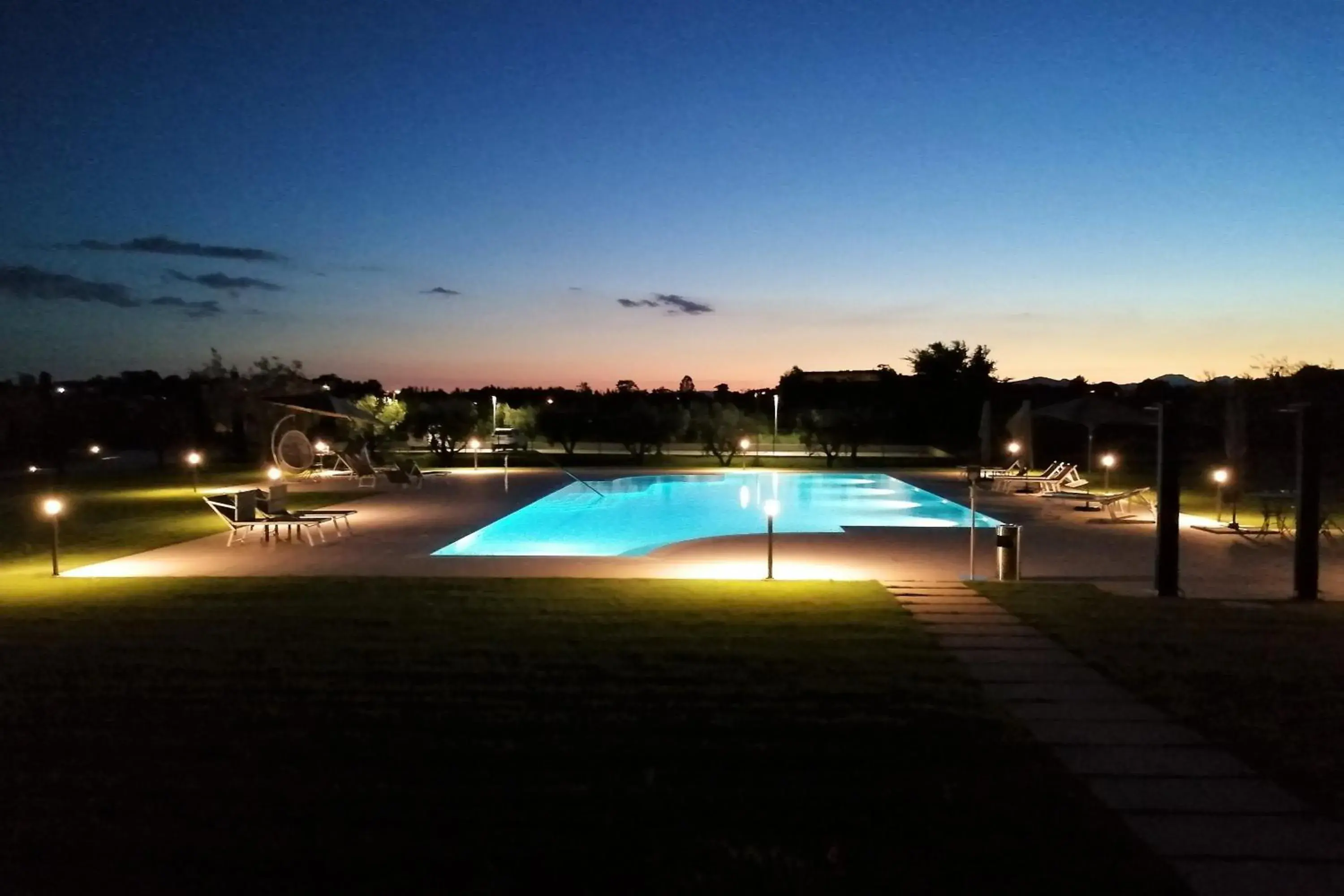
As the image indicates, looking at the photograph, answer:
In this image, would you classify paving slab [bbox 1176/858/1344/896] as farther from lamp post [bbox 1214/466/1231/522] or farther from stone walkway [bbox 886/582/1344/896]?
lamp post [bbox 1214/466/1231/522]

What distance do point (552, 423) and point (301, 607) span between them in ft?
78.5

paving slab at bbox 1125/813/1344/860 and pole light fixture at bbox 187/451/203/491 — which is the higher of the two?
pole light fixture at bbox 187/451/203/491

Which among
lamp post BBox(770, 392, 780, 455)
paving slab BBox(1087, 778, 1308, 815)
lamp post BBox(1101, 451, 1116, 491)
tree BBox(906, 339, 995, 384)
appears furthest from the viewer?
tree BBox(906, 339, 995, 384)

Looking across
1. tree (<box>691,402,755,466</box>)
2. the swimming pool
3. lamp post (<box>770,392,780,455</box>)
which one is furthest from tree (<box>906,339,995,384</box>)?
the swimming pool

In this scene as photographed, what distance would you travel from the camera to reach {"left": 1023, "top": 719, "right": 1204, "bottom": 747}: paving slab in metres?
4.66

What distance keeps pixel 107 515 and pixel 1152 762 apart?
14.7 meters

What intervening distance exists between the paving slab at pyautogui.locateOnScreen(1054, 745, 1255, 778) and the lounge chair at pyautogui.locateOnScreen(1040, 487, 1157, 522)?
32.9 feet

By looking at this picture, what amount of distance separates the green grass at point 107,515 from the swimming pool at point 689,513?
140 inches

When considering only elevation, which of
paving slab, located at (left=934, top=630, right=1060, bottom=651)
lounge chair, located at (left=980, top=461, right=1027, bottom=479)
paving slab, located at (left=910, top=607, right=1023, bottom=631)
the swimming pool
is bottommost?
the swimming pool

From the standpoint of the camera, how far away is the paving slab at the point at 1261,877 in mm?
3236

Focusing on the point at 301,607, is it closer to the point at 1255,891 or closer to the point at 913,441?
the point at 1255,891

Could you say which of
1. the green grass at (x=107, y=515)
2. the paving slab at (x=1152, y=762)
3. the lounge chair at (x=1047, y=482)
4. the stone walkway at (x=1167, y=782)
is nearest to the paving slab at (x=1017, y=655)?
the stone walkway at (x=1167, y=782)

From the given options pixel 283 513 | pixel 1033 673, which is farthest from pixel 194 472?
pixel 1033 673

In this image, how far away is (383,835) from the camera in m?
3.62
